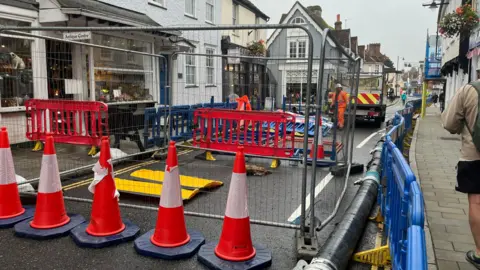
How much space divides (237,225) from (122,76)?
7079mm

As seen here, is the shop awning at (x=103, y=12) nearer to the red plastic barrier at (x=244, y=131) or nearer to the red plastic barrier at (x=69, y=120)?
the red plastic barrier at (x=69, y=120)

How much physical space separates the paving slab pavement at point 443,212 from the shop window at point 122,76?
632cm

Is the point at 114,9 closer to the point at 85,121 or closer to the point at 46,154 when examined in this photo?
the point at 85,121

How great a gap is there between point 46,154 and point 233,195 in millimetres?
2186

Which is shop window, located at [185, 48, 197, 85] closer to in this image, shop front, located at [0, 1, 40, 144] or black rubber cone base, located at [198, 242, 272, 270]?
shop front, located at [0, 1, 40, 144]

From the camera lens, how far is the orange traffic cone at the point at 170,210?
367 centimetres

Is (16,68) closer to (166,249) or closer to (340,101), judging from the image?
(166,249)

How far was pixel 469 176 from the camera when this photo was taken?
3.51 meters

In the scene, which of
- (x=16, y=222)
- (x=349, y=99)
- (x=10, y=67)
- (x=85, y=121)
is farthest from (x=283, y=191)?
(x=10, y=67)

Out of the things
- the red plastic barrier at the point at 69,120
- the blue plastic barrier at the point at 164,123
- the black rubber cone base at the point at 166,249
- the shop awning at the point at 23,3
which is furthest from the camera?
the shop awning at the point at 23,3

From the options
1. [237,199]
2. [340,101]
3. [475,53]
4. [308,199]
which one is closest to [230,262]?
[237,199]

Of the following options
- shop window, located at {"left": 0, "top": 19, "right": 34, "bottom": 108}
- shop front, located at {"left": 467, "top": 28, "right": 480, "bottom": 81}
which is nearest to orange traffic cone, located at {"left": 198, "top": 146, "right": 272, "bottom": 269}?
shop window, located at {"left": 0, "top": 19, "right": 34, "bottom": 108}

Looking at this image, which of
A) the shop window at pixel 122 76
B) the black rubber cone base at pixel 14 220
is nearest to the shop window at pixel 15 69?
the shop window at pixel 122 76

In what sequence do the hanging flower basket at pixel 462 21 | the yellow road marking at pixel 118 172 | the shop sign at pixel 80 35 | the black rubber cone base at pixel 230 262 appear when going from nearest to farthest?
the black rubber cone base at pixel 230 262 → the yellow road marking at pixel 118 172 → the shop sign at pixel 80 35 → the hanging flower basket at pixel 462 21
